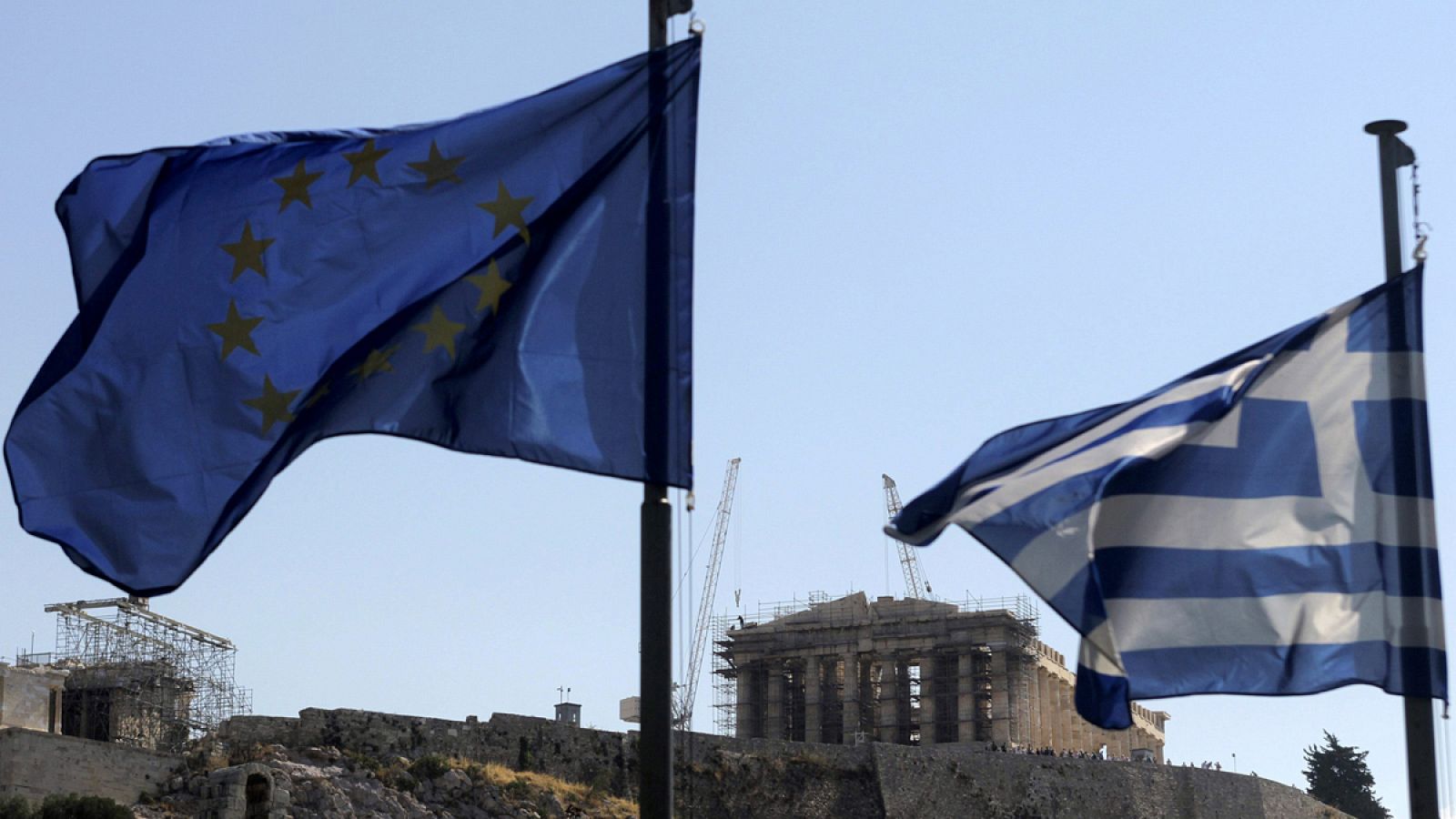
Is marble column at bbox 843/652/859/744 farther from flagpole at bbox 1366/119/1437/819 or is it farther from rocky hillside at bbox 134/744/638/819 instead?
flagpole at bbox 1366/119/1437/819

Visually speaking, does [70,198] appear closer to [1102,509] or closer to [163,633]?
[1102,509]

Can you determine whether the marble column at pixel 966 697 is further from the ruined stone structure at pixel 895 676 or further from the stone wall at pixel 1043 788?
the stone wall at pixel 1043 788

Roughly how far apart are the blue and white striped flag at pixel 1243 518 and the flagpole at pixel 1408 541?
0.25ft

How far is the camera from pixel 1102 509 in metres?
10.7

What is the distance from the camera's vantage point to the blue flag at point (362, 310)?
943 centimetres

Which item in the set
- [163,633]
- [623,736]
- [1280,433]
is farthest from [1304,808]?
[1280,433]

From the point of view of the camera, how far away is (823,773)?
50.7 metres

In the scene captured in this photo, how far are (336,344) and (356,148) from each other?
0.94m

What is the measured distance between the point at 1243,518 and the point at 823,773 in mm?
40639

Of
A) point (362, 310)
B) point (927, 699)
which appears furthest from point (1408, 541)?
point (927, 699)

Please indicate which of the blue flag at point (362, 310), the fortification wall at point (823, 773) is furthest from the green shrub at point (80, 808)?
the blue flag at point (362, 310)

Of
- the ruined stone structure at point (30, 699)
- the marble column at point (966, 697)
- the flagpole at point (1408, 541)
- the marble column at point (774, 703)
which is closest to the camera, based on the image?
the flagpole at point (1408, 541)

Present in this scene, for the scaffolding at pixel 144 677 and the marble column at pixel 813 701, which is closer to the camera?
the scaffolding at pixel 144 677

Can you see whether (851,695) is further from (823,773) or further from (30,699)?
(30,699)
